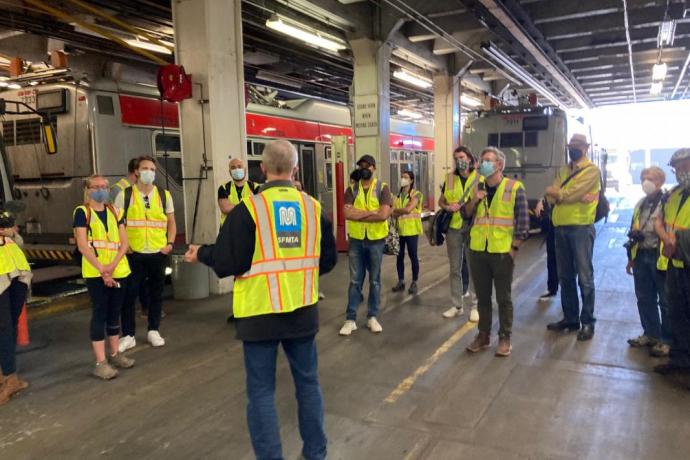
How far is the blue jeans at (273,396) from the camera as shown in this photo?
2773mm

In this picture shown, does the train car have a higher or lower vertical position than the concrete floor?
higher

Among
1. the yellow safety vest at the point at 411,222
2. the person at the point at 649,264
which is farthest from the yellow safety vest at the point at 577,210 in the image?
the yellow safety vest at the point at 411,222

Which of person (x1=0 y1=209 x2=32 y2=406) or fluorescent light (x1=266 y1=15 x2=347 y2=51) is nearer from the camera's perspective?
person (x1=0 y1=209 x2=32 y2=406)

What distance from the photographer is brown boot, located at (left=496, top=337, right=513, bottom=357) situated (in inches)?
193

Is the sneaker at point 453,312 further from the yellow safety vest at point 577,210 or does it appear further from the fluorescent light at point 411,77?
the fluorescent light at point 411,77

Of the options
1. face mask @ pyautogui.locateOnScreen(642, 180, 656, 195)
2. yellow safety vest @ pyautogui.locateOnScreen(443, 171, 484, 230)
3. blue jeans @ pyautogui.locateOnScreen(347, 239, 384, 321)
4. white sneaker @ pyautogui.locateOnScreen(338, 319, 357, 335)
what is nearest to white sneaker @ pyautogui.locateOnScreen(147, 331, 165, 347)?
white sneaker @ pyautogui.locateOnScreen(338, 319, 357, 335)

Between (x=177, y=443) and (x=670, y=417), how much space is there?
3.31 m

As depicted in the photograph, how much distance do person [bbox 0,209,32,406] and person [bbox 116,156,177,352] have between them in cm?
97

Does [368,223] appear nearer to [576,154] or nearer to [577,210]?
[577,210]

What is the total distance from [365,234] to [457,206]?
1.14m

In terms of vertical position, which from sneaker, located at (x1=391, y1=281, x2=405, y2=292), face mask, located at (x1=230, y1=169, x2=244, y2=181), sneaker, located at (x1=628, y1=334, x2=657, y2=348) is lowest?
sneaker, located at (x1=628, y1=334, x2=657, y2=348)

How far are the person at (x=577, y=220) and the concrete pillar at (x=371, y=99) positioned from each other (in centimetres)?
587

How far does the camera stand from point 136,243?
17.3ft

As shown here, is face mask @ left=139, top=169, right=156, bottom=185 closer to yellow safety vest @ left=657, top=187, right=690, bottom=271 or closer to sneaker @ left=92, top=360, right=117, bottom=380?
sneaker @ left=92, top=360, right=117, bottom=380
